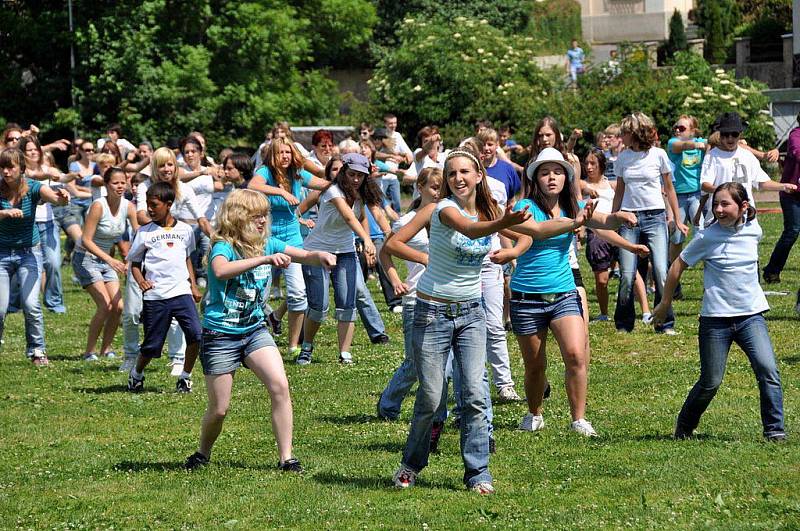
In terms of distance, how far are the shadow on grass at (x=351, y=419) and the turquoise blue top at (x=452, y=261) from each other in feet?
8.55

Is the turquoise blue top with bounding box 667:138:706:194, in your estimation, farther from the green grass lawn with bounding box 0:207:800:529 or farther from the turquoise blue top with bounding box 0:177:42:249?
the turquoise blue top with bounding box 0:177:42:249

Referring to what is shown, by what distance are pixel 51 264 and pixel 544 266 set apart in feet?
29.2

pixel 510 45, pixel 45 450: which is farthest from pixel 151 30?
pixel 45 450

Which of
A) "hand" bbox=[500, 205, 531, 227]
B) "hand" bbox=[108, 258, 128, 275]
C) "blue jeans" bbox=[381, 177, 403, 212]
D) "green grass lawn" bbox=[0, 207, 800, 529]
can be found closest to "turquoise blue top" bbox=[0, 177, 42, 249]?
"hand" bbox=[108, 258, 128, 275]

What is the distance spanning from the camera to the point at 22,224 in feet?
41.7

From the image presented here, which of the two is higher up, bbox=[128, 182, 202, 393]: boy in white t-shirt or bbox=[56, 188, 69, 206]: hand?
bbox=[56, 188, 69, 206]: hand

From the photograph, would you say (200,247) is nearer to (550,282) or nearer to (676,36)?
(550,282)

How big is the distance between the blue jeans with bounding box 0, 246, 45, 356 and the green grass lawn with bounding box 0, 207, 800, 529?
0.75 meters

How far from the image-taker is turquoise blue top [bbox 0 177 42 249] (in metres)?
12.6

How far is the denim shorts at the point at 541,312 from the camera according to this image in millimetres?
8523

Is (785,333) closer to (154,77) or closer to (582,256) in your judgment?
(582,256)

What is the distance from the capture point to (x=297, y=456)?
339 inches

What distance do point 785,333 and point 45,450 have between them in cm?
722

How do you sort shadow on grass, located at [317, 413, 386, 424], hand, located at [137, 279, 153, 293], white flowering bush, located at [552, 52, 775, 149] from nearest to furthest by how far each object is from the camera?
1. shadow on grass, located at [317, 413, 386, 424]
2. hand, located at [137, 279, 153, 293]
3. white flowering bush, located at [552, 52, 775, 149]
